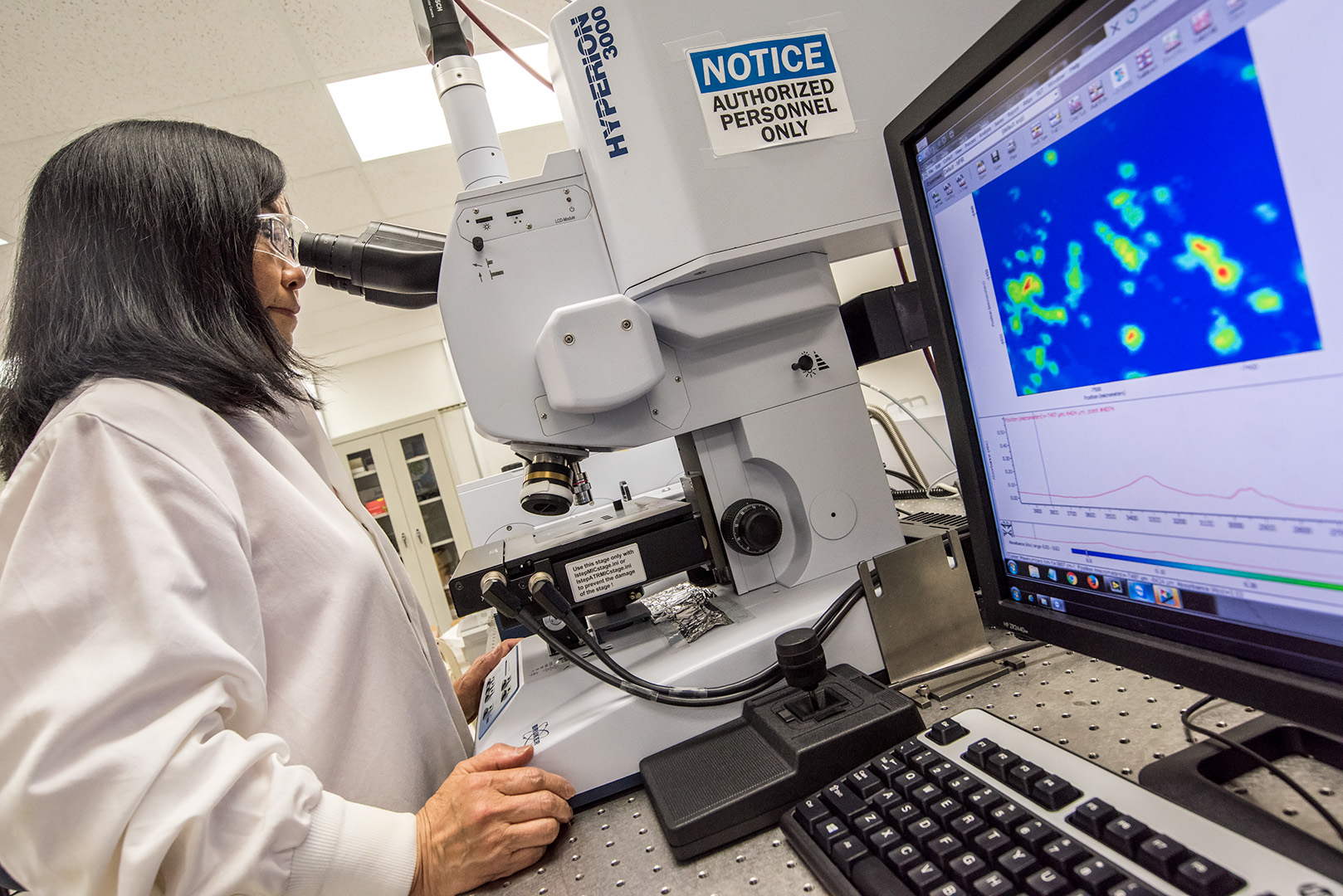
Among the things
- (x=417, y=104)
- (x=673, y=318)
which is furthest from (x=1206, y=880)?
(x=417, y=104)

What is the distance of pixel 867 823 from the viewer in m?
0.39

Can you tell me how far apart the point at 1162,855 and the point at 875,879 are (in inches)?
5.3

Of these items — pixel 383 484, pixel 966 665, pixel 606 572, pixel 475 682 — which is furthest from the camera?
pixel 383 484

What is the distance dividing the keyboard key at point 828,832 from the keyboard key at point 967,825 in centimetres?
6

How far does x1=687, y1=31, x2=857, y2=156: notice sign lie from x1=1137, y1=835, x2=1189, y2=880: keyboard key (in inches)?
23.8

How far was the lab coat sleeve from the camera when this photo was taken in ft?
1.42

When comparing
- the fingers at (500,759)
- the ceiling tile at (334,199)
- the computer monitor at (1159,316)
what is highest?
the ceiling tile at (334,199)

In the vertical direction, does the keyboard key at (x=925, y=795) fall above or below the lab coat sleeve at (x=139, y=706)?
below

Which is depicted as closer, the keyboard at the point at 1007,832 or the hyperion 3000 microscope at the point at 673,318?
the keyboard at the point at 1007,832

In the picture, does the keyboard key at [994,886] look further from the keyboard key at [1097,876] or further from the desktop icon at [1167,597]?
the desktop icon at [1167,597]

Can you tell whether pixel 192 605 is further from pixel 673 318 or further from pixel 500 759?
pixel 673 318

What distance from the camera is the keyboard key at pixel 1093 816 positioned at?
0.33 meters

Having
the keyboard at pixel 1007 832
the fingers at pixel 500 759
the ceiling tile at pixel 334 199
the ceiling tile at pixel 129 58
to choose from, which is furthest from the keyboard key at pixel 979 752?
the ceiling tile at pixel 334 199

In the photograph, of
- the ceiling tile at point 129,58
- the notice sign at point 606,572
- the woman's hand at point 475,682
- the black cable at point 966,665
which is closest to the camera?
the black cable at point 966,665
